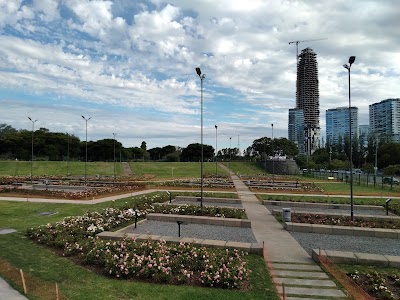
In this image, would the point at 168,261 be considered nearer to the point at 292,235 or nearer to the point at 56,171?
the point at 292,235

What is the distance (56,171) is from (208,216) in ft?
167

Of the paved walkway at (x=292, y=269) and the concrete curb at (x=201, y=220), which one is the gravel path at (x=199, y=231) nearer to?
the concrete curb at (x=201, y=220)

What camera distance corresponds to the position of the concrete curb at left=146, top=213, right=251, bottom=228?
51.2 ft

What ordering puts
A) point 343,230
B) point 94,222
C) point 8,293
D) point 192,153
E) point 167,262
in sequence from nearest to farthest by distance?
point 8,293 → point 167,262 → point 94,222 → point 343,230 → point 192,153

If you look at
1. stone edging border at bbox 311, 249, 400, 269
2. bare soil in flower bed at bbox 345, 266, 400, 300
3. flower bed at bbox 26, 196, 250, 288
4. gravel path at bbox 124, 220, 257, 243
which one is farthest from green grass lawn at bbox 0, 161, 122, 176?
bare soil in flower bed at bbox 345, 266, 400, 300

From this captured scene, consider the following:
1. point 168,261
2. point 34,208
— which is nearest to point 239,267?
point 168,261

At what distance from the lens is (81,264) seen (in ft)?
32.2

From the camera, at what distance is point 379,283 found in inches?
328

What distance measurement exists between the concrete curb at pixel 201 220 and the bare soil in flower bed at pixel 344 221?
2806 millimetres

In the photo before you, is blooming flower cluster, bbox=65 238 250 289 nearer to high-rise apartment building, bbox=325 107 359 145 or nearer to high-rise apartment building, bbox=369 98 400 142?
high-rise apartment building, bbox=369 98 400 142

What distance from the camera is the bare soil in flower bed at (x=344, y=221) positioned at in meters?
15.5

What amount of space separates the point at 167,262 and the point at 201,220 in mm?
7136

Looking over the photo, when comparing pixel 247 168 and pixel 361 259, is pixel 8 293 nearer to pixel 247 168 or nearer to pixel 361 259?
pixel 361 259

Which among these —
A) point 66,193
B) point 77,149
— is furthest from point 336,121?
point 66,193
